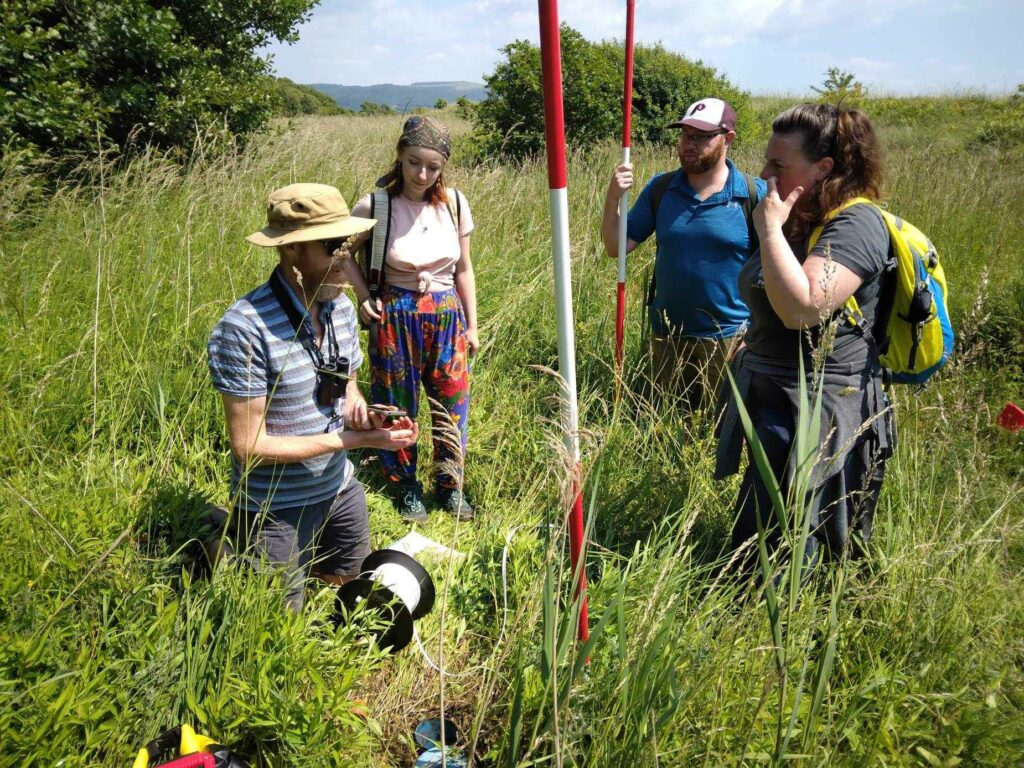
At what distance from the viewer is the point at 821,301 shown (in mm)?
1771

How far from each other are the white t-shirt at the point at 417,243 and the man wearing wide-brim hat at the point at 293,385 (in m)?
0.69

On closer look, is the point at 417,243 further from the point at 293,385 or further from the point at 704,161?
the point at 704,161

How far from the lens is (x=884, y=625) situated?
1854 mm

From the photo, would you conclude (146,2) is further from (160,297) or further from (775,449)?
(775,449)

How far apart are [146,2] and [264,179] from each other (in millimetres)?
1971

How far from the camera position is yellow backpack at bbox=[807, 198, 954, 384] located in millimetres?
1985

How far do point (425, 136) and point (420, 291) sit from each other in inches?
25.7

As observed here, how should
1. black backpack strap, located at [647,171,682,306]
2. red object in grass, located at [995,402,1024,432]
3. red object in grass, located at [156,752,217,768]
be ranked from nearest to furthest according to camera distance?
red object in grass, located at [156,752,217,768] → red object in grass, located at [995,402,1024,432] → black backpack strap, located at [647,171,682,306]

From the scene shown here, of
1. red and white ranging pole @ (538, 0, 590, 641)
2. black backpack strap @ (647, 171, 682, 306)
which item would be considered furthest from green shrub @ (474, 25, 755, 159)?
red and white ranging pole @ (538, 0, 590, 641)

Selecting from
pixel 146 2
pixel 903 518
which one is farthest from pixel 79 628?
pixel 146 2

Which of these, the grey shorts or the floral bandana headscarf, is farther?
the floral bandana headscarf

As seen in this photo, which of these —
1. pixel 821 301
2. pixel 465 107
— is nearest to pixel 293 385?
pixel 821 301

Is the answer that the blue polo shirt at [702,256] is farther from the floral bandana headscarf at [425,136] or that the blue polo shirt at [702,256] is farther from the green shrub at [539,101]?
the green shrub at [539,101]

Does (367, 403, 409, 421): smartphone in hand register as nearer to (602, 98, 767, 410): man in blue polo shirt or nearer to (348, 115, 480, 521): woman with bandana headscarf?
(348, 115, 480, 521): woman with bandana headscarf
